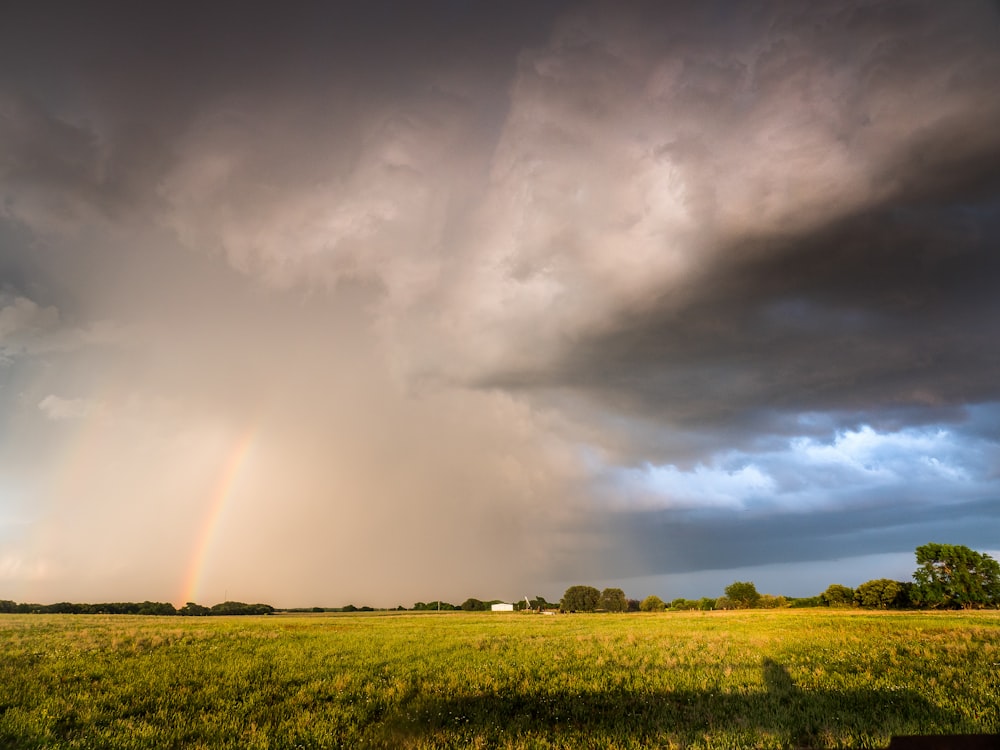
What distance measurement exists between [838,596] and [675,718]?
513 feet

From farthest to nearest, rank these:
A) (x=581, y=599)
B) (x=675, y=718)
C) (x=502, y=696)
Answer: (x=581, y=599) < (x=502, y=696) < (x=675, y=718)

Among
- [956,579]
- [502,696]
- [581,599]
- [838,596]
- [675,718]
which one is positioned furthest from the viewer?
[581,599]

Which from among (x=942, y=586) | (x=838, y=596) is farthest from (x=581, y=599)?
(x=942, y=586)

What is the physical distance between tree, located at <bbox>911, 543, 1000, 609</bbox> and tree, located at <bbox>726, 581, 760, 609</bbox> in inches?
2533

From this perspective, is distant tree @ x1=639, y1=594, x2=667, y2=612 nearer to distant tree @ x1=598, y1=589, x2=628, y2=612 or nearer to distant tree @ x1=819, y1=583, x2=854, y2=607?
distant tree @ x1=598, y1=589, x2=628, y2=612

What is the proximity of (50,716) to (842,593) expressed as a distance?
164 meters

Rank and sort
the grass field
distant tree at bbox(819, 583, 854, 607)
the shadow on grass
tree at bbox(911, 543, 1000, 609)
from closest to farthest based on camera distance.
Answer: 1. the shadow on grass
2. the grass field
3. tree at bbox(911, 543, 1000, 609)
4. distant tree at bbox(819, 583, 854, 607)

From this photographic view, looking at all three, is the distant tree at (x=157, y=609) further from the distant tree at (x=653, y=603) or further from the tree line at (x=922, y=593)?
the distant tree at (x=653, y=603)

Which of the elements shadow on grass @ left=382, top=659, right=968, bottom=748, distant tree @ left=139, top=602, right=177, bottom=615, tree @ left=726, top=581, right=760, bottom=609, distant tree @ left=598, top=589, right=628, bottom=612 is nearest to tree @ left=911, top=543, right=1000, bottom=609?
tree @ left=726, top=581, right=760, bottom=609

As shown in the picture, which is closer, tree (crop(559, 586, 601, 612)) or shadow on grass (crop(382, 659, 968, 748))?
shadow on grass (crop(382, 659, 968, 748))

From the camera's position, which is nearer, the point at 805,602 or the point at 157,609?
the point at 157,609

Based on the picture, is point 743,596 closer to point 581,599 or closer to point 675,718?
point 581,599

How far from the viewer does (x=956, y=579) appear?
330 ft

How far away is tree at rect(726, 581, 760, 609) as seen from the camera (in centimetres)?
16425
